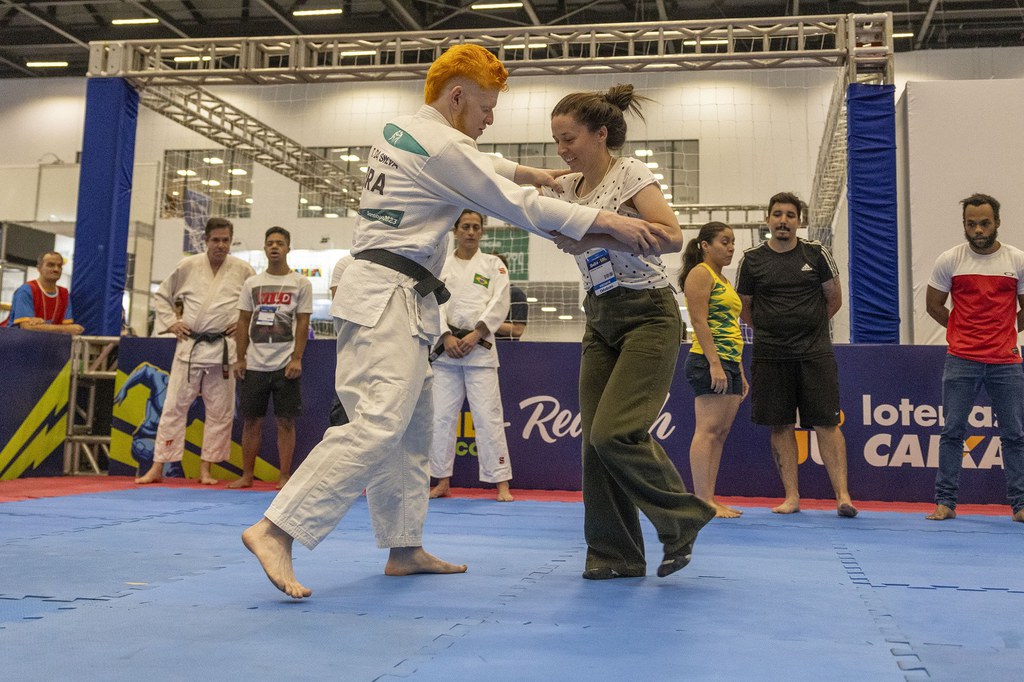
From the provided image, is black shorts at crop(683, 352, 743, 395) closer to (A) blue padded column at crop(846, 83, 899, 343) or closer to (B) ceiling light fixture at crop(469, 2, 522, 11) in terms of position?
(A) blue padded column at crop(846, 83, 899, 343)

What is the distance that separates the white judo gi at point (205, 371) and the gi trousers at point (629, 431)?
13.6 feet

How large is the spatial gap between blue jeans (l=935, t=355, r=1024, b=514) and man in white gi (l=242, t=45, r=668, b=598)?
3200mm

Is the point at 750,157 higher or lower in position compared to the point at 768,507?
higher

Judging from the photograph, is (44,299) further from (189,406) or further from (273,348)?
(273,348)

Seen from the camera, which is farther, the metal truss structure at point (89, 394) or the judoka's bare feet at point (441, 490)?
the metal truss structure at point (89, 394)

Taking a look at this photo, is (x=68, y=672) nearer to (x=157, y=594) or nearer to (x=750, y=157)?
(x=157, y=594)

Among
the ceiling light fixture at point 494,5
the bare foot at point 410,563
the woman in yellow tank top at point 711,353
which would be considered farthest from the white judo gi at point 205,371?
the ceiling light fixture at point 494,5

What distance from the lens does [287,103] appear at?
47.4ft

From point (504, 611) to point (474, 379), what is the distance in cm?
352

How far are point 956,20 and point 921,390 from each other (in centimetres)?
1287

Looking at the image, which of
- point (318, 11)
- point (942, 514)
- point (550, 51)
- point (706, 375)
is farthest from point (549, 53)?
point (318, 11)

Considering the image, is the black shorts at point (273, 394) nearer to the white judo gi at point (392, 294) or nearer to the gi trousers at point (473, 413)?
the gi trousers at point (473, 413)

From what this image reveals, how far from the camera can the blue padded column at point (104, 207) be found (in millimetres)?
7340

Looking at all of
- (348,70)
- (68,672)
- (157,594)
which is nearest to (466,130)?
(157,594)
